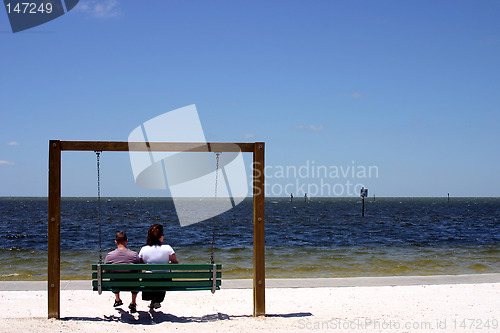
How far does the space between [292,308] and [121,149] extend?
3.64 metres

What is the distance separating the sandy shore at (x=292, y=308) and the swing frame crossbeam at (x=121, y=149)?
383mm

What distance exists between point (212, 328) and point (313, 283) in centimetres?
386

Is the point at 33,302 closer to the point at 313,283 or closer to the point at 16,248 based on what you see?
the point at 313,283

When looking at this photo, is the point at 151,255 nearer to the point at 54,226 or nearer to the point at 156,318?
the point at 156,318

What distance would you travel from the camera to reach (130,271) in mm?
7082

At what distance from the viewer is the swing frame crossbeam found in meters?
6.96

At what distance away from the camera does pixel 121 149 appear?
7.05 metres

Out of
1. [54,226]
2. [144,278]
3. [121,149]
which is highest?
[121,149]

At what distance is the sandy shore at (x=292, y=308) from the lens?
686 centimetres

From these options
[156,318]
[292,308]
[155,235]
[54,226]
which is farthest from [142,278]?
[292,308]

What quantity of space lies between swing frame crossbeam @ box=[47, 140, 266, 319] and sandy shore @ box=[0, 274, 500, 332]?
38cm

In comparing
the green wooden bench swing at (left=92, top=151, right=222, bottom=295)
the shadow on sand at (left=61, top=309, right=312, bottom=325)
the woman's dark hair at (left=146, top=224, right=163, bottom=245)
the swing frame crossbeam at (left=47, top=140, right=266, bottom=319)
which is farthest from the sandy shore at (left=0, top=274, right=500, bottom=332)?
the woman's dark hair at (left=146, top=224, right=163, bottom=245)

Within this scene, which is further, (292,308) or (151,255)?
(292,308)

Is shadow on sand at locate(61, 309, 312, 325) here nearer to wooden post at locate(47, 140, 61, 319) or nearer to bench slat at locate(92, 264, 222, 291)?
wooden post at locate(47, 140, 61, 319)
